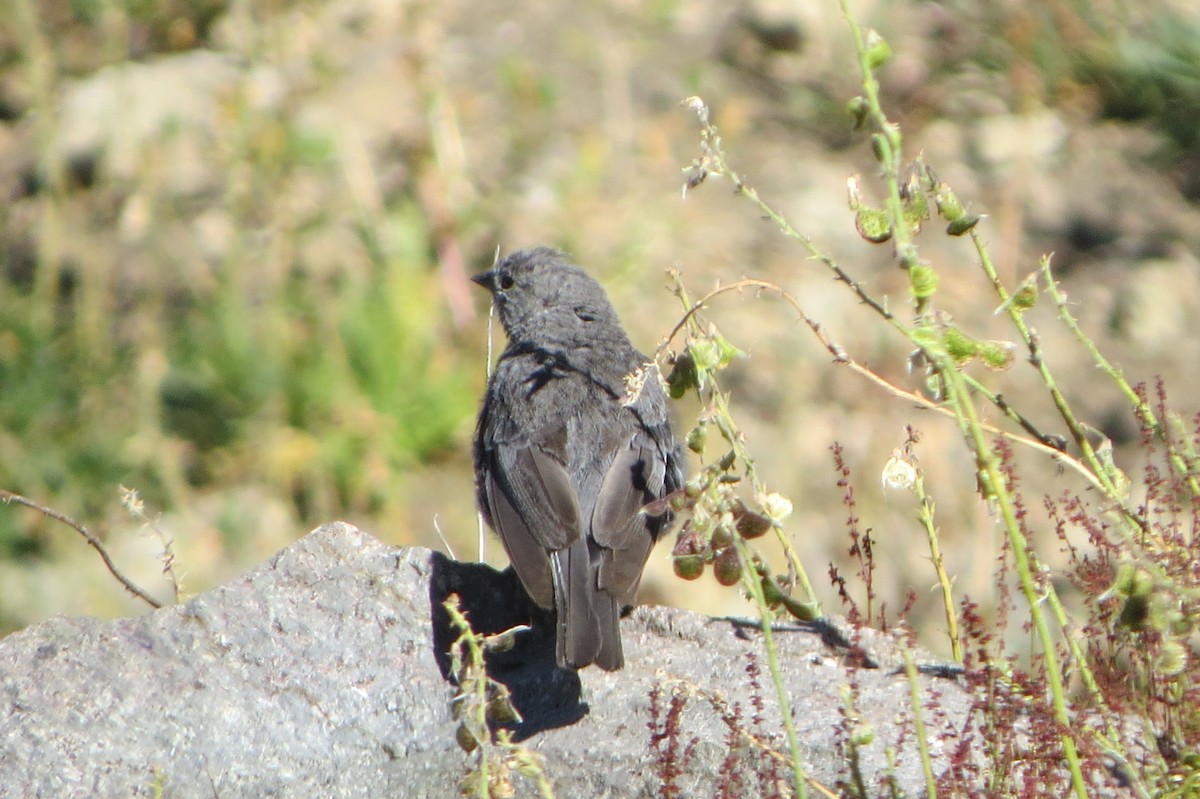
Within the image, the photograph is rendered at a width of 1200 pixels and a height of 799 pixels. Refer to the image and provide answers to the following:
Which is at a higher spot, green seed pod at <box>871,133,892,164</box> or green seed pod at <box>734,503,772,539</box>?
green seed pod at <box>871,133,892,164</box>

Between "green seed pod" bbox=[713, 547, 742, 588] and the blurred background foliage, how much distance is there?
4077 millimetres

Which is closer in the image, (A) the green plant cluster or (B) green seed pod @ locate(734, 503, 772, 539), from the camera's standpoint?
(A) the green plant cluster

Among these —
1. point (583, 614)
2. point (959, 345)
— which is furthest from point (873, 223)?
point (583, 614)

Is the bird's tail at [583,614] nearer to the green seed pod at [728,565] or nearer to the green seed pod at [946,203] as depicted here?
the green seed pod at [728,565]

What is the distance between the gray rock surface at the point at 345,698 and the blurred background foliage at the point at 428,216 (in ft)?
10.1

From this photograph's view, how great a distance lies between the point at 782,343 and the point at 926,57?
7.04ft

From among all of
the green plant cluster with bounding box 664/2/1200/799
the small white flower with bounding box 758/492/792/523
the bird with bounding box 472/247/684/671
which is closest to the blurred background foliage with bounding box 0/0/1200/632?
the bird with bounding box 472/247/684/671

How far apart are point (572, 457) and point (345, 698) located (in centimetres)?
124

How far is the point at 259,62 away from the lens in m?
8.15

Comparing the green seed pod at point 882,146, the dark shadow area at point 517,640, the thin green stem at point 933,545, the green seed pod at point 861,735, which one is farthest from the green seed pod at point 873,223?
the dark shadow area at point 517,640

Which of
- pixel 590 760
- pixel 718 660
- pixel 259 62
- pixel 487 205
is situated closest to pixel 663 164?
pixel 487 205

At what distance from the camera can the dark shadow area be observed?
3730mm

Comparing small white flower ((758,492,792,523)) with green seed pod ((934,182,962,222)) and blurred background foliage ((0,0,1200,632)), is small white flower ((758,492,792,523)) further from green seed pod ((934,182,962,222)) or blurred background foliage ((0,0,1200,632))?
blurred background foliage ((0,0,1200,632))

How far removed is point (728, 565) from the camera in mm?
2877
